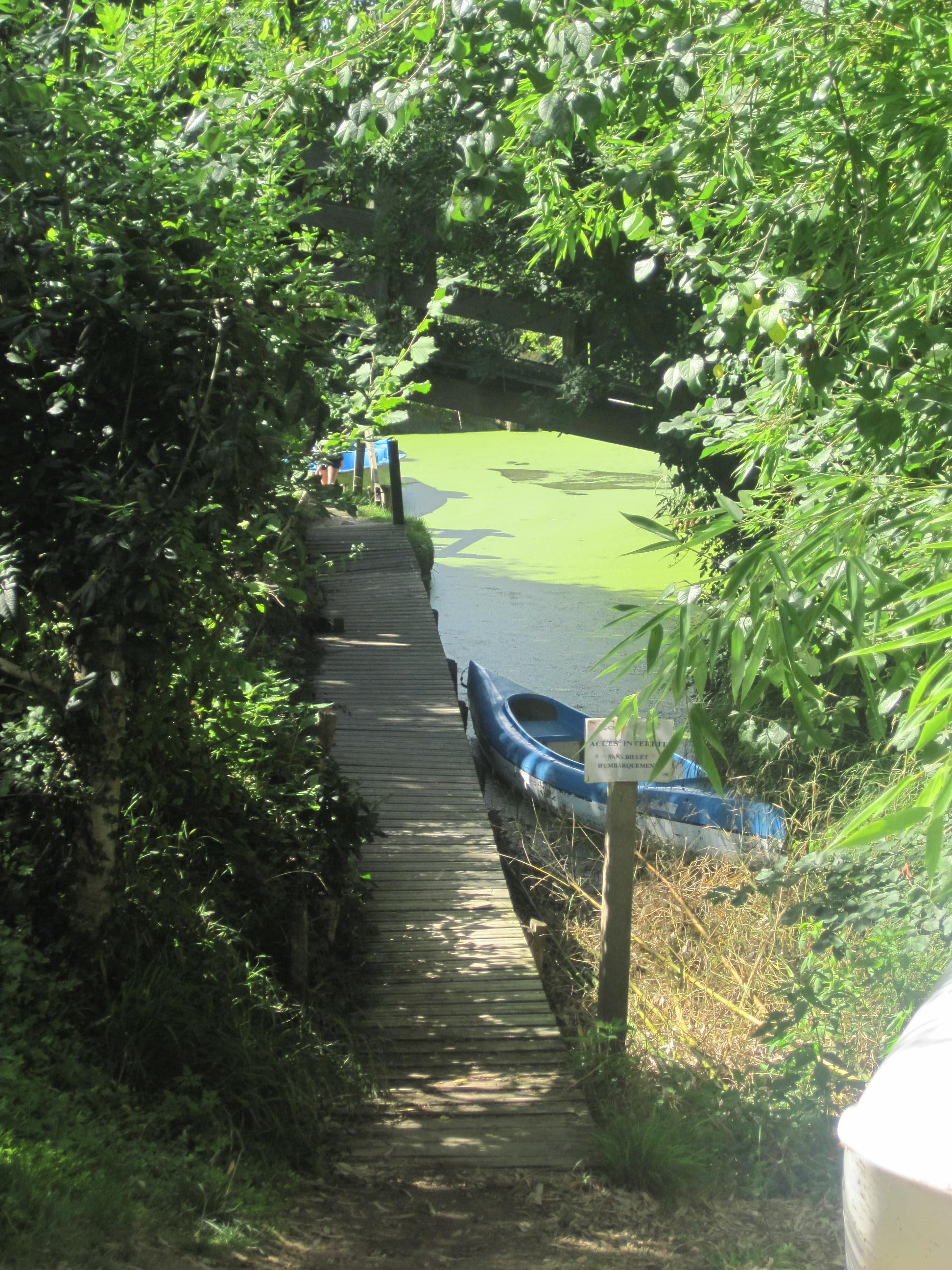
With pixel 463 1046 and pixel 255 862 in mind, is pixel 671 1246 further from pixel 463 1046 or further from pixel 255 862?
pixel 255 862

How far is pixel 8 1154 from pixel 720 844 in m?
6.00

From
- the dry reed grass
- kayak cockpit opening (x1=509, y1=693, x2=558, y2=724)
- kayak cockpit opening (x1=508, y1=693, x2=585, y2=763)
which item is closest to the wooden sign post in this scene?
the dry reed grass

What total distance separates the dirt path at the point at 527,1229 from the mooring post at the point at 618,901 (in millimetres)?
1022

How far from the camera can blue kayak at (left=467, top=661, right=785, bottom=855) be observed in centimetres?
736

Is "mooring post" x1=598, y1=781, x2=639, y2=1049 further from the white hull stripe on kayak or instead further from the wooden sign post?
the white hull stripe on kayak

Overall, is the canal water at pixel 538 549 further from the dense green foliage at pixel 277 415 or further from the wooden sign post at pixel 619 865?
the dense green foliage at pixel 277 415

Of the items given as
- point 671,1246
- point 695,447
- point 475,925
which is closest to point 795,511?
point 671,1246

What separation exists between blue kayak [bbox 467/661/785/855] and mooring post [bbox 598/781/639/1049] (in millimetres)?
2026

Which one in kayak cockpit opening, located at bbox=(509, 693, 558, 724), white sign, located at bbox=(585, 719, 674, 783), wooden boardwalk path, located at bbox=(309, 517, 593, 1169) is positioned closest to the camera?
wooden boardwalk path, located at bbox=(309, 517, 593, 1169)

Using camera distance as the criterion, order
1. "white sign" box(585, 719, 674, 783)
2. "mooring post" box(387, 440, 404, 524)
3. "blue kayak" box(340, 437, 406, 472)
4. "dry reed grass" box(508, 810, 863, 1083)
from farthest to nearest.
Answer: "blue kayak" box(340, 437, 406, 472)
"mooring post" box(387, 440, 404, 524)
"dry reed grass" box(508, 810, 863, 1083)
"white sign" box(585, 719, 674, 783)

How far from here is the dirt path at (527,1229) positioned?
2.83 metres

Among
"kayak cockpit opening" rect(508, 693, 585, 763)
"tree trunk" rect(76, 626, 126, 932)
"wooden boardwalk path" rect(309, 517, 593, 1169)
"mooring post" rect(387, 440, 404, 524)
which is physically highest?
"mooring post" rect(387, 440, 404, 524)

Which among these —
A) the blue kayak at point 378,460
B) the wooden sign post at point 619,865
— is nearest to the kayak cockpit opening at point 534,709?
the wooden sign post at point 619,865

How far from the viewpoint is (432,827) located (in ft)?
20.4
